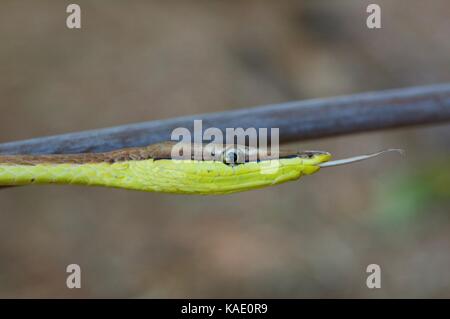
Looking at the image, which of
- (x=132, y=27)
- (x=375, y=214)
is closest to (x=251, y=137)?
(x=375, y=214)

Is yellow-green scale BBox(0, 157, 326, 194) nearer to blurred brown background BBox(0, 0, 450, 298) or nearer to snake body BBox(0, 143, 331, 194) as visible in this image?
snake body BBox(0, 143, 331, 194)

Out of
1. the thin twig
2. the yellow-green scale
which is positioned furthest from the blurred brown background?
the yellow-green scale

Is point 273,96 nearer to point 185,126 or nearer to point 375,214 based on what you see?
point 375,214

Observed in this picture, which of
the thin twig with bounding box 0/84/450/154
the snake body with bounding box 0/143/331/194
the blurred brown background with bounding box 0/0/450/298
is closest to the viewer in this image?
the snake body with bounding box 0/143/331/194

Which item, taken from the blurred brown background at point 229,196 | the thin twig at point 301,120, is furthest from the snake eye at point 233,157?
the blurred brown background at point 229,196

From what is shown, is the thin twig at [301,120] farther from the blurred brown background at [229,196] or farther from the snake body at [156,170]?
the blurred brown background at [229,196]

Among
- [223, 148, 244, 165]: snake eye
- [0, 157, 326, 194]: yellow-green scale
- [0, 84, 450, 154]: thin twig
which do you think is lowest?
[0, 157, 326, 194]: yellow-green scale

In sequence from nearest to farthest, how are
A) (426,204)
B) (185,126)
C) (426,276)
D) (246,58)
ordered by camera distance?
1. (185,126)
2. (426,276)
3. (426,204)
4. (246,58)
